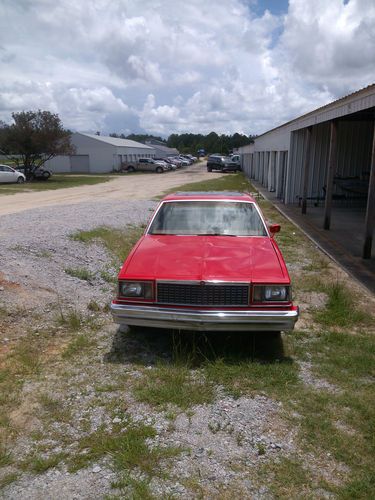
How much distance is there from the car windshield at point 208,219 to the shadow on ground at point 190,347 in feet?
4.18

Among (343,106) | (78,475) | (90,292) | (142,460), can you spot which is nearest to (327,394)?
(142,460)

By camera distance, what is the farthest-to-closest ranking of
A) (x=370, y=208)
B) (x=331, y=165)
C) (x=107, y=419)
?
1. (x=331, y=165)
2. (x=370, y=208)
3. (x=107, y=419)

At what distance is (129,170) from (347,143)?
132 ft

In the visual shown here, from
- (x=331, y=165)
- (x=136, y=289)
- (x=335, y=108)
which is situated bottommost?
(x=136, y=289)

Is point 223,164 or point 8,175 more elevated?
point 223,164

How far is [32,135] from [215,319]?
3463cm

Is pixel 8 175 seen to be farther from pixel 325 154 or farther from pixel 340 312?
pixel 340 312

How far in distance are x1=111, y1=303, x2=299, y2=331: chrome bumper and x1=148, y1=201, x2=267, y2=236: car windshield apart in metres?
1.47

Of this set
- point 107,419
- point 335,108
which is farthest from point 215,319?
point 335,108

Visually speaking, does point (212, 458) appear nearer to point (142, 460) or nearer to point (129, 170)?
point (142, 460)

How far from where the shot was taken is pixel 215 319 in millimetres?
4180

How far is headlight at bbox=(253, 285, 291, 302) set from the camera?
4.27 m

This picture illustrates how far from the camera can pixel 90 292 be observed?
6.46 m

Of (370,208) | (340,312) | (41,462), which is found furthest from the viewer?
(370,208)
